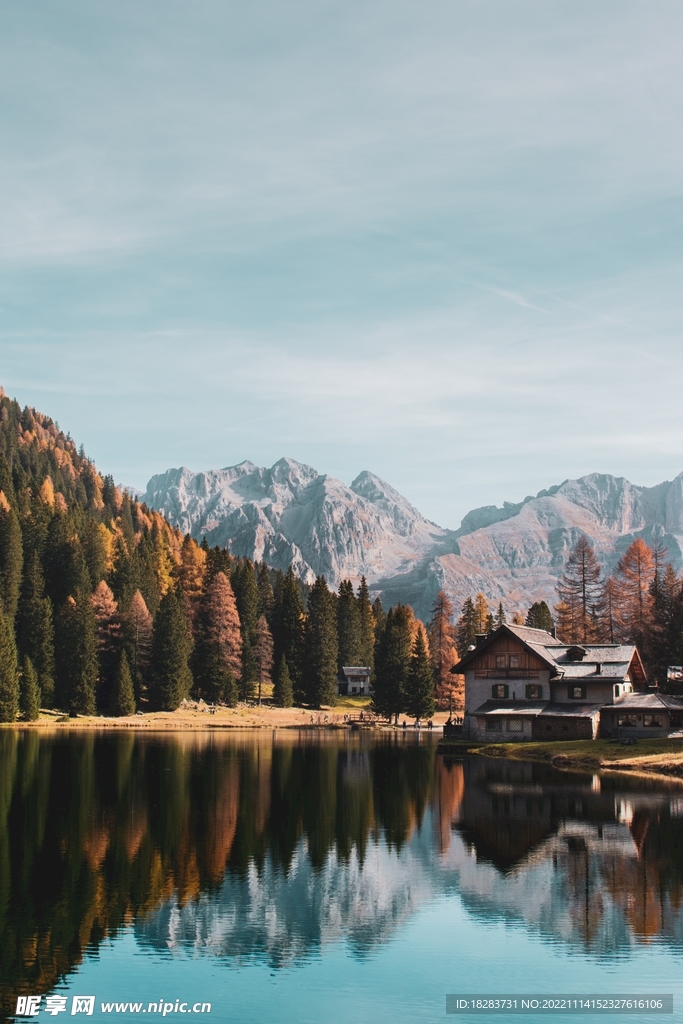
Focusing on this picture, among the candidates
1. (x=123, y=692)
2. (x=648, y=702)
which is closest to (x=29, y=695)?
(x=123, y=692)

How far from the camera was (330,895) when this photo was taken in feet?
106

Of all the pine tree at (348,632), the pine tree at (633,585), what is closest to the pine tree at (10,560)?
the pine tree at (348,632)

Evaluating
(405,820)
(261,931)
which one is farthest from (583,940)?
(405,820)

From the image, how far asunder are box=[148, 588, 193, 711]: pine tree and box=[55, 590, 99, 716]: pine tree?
7.59m

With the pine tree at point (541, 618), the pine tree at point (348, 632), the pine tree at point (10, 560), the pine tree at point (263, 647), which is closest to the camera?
the pine tree at point (10, 560)

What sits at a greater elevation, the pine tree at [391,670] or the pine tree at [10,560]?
the pine tree at [10,560]

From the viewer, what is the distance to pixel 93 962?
2477cm

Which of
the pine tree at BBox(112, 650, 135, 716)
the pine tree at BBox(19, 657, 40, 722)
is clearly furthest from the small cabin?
the pine tree at BBox(19, 657, 40, 722)

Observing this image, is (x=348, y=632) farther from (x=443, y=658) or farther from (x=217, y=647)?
(x=217, y=647)

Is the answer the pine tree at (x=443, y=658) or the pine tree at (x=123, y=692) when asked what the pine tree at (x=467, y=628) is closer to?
the pine tree at (x=443, y=658)

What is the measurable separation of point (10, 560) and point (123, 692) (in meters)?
27.4

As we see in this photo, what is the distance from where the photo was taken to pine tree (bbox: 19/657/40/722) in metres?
111

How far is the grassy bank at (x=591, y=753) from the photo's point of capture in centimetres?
6975

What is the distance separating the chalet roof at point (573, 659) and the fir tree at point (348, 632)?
71.0m
